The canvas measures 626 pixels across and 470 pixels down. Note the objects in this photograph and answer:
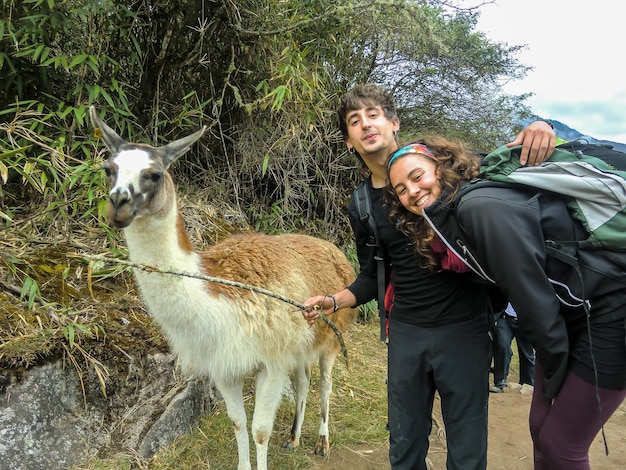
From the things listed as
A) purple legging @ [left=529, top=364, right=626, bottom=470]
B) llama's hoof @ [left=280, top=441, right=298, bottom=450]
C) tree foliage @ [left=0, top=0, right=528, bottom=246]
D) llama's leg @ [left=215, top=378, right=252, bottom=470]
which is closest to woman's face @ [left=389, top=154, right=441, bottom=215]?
purple legging @ [left=529, top=364, right=626, bottom=470]

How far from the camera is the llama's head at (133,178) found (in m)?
1.87

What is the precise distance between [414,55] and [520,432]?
16.8 feet

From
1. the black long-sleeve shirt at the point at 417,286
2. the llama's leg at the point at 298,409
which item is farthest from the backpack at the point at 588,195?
the llama's leg at the point at 298,409

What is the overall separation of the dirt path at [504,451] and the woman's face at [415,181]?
7.07ft

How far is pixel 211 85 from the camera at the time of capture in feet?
14.6

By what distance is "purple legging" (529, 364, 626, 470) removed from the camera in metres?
1.58

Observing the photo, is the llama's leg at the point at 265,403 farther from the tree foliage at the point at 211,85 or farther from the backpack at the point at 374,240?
the tree foliage at the point at 211,85

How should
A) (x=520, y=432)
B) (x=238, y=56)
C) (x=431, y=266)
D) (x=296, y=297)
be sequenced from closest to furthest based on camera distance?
(x=431, y=266) → (x=296, y=297) → (x=520, y=432) → (x=238, y=56)

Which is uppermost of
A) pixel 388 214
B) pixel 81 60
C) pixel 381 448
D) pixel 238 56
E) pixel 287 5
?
pixel 287 5

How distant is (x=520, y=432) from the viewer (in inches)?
149

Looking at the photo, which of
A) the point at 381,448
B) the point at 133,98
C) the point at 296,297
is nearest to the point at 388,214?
the point at 296,297

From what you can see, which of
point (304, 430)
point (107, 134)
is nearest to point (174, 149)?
point (107, 134)

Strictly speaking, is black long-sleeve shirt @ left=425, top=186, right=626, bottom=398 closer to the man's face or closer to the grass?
the man's face

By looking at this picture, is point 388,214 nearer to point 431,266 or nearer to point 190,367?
point 431,266
